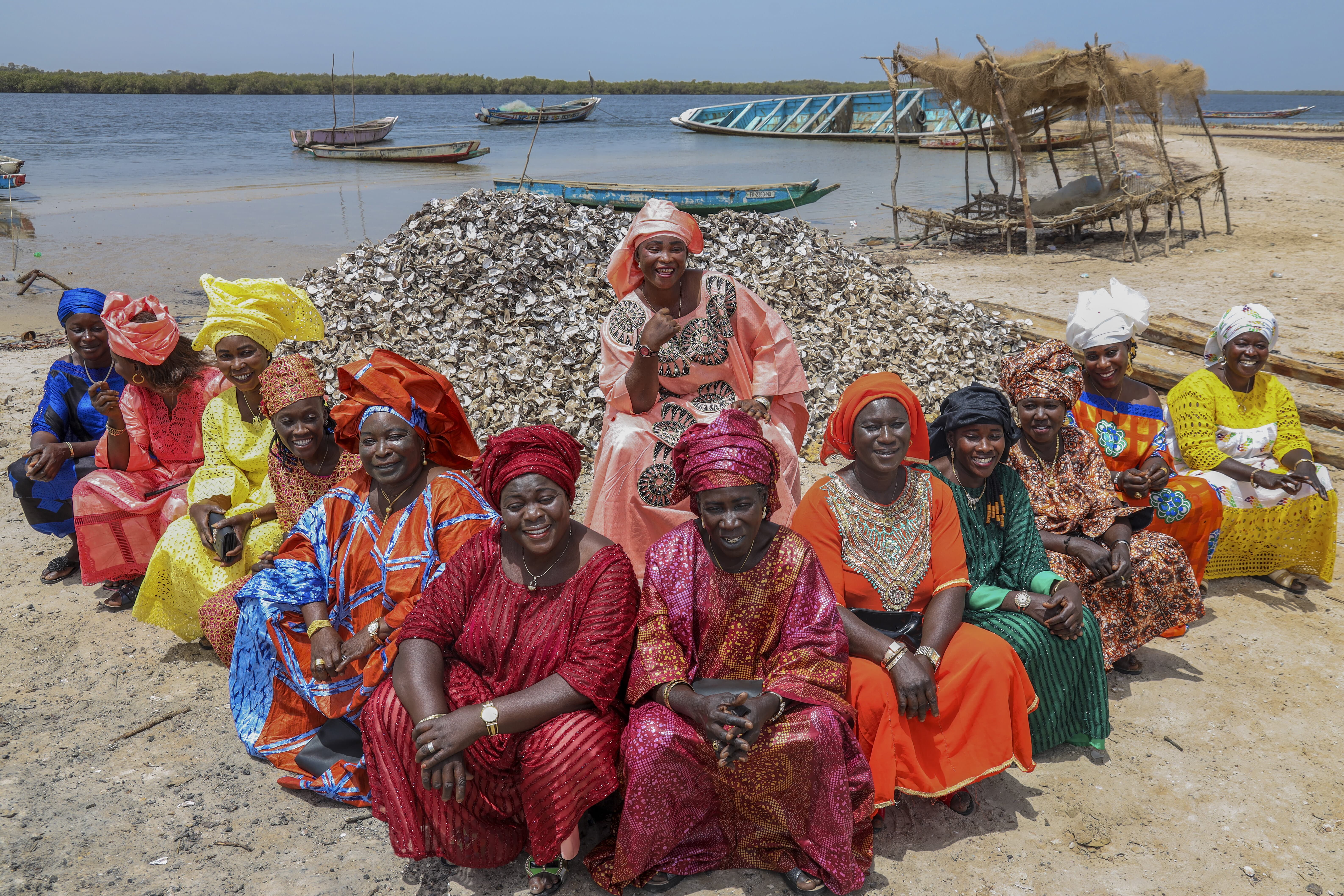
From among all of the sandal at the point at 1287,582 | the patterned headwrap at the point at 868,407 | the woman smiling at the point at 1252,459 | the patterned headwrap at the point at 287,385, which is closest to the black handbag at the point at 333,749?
the patterned headwrap at the point at 287,385

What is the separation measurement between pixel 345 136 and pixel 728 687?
34559 mm

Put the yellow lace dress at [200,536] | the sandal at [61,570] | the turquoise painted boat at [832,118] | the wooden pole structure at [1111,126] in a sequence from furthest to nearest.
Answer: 1. the turquoise painted boat at [832,118]
2. the wooden pole structure at [1111,126]
3. the sandal at [61,570]
4. the yellow lace dress at [200,536]

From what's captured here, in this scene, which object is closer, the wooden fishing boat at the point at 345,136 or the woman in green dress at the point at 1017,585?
the woman in green dress at the point at 1017,585

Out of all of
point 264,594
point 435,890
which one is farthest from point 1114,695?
point 264,594

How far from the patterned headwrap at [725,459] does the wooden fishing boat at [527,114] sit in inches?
1708

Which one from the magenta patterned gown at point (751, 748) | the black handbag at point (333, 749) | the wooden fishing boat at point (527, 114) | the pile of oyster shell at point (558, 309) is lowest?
the black handbag at point (333, 749)

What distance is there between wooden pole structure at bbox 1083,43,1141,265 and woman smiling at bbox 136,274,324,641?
11.4m

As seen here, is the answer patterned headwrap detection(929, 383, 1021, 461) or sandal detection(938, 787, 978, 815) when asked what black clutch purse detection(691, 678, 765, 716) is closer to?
sandal detection(938, 787, 978, 815)

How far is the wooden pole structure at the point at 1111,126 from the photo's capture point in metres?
11.4

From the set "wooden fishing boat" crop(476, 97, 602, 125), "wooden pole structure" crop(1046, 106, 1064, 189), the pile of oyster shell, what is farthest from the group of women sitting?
"wooden fishing boat" crop(476, 97, 602, 125)

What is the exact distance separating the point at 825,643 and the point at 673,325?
67.3 inches

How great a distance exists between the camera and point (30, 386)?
7.22m

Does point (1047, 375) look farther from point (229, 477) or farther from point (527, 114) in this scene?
point (527, 114)

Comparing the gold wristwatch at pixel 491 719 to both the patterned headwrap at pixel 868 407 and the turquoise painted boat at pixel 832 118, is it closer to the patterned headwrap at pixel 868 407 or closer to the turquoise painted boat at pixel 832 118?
the patterned headwrap at pixel 868 407
